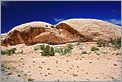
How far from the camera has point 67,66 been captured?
5.64 m

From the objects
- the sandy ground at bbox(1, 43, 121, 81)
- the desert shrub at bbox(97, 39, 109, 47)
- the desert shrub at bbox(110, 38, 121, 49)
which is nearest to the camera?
the sandy ground at bbox(1, 43, 121, 81)

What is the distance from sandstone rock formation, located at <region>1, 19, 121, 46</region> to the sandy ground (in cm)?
17

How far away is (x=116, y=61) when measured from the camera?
18.5 feet

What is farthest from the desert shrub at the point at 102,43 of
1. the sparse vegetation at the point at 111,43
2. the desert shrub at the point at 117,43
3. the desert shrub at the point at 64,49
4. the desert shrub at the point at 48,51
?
the desert shrub at the point at 48,51

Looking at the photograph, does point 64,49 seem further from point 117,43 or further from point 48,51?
point 117,43

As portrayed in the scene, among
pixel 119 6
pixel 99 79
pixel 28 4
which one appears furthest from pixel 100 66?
pixel 28 4

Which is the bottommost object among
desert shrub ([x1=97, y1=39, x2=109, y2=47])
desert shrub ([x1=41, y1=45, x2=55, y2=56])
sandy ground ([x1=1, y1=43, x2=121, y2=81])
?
sandy ground ([x1=1, y1=43, x2=121, y2=81])

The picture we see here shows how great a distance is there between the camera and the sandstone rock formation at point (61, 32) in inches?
228

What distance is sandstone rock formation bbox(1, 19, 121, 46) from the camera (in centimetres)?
578

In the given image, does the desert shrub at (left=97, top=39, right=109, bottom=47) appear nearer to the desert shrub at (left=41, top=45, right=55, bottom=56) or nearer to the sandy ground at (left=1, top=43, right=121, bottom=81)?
the sandy ground at (left=1, top=43, right=121, bottom=81)

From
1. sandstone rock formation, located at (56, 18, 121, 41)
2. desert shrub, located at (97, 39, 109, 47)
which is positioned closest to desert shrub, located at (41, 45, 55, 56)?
sandstone rock formation, located at (56, 18, 121, 41)

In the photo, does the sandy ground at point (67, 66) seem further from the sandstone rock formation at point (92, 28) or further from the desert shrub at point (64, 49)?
the sandstone rock formation at point (92, 28)

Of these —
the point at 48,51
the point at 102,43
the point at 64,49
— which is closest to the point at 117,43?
the point at 102,43

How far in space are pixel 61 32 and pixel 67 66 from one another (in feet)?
1.86
